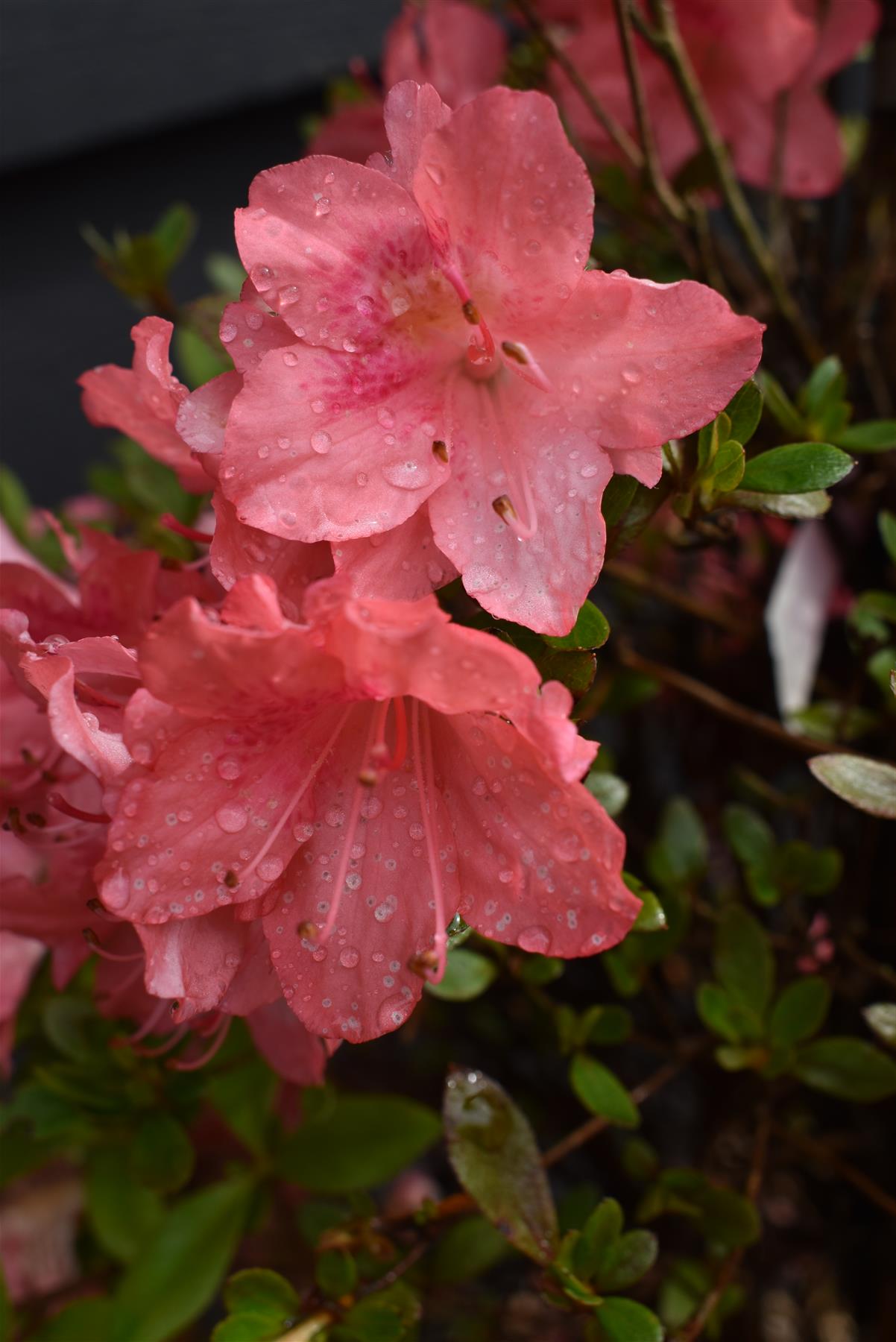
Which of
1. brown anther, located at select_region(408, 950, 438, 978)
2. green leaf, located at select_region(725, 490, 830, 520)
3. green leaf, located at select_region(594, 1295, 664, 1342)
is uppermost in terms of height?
green leaf, located at select_region(725, 490, 830, 520)

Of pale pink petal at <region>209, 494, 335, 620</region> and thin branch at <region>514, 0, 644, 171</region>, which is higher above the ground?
thin branch at <region>514, 0, 644, 171</region>

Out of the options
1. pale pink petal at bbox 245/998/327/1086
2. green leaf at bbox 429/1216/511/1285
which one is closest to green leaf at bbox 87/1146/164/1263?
green leaf at bbox 429/1216/511/1285

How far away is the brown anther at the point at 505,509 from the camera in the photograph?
49 cm

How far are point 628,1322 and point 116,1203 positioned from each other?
0.57 meters

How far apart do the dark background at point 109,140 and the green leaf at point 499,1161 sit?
1971mm

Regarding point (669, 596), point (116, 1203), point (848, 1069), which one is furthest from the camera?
point (116, 1203)

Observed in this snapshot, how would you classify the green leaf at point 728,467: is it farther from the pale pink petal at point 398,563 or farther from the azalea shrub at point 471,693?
the pale pink petal at point 398,563

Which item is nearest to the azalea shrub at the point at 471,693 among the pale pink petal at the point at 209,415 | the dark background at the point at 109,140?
the pale pink petal at the point at 209,415

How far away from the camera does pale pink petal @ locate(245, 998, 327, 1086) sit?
65cm

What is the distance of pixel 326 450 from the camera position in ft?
1.60

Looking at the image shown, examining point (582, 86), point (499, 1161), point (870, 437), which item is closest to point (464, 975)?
point (499, 1161)

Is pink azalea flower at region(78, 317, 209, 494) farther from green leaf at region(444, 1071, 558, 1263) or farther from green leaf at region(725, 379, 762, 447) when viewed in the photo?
Answer: green leaf at region(444, 1071, 558, 1263)

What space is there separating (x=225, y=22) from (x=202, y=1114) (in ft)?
6.52

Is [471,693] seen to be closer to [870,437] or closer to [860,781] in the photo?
[860,781]
